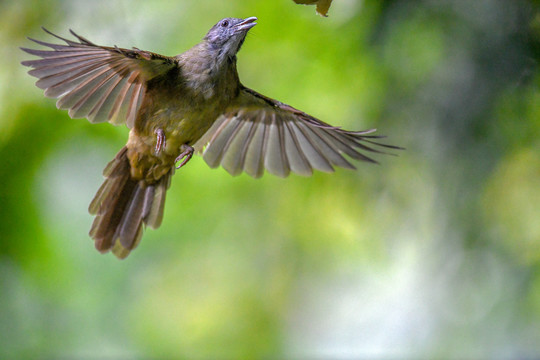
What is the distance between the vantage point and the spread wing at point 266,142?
4086mm

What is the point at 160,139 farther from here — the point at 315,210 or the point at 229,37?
the point at 315,210

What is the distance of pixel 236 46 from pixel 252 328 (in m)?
2.72

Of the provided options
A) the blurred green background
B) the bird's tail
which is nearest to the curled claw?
the bird's tail

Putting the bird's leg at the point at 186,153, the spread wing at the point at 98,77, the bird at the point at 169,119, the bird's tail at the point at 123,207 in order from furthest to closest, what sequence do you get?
the bird's tail at the point at 123,207 → the bird's leg at the point at 186,153 → the bird at the point at 169,119 → the spread wing at the point at 98,77

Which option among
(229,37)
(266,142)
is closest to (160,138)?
(229,37)

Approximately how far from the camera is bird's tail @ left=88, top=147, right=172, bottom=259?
401 centimetres

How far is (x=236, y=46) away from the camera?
361cm

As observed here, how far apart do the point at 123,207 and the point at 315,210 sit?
5.83ft

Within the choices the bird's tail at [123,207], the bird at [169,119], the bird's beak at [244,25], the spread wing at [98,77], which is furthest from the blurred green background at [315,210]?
the spread wing at [98,77]

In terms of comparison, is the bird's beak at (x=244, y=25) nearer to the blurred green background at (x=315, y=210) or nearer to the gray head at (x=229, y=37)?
the gray head at (x=229, y=37)

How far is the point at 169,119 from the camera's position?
11.5ft

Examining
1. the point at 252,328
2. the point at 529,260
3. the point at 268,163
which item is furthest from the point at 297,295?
the point at 529,260

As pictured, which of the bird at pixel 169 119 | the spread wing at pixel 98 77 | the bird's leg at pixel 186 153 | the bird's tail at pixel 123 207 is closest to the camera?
the spread wing at pixel 98 77

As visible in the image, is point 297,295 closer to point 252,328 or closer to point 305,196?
point 252,328
